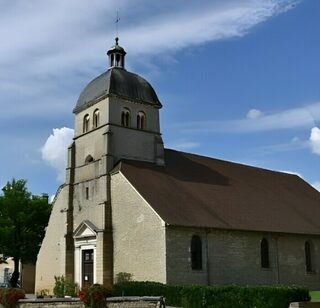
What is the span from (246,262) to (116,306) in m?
12.4

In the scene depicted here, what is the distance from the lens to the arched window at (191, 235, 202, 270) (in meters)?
31.7

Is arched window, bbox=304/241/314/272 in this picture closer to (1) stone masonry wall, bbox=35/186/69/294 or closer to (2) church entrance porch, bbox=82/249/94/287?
(2) church entrance porch, bbox=82/249/94/287

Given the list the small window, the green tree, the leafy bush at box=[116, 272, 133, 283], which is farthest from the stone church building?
the green tree

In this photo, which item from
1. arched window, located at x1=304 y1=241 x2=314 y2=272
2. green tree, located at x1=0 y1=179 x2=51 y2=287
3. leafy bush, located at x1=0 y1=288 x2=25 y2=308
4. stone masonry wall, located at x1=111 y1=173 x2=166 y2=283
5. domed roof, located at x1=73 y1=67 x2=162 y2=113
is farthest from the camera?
green tree, located at x1=0 y1=179 x2=51 y2=287

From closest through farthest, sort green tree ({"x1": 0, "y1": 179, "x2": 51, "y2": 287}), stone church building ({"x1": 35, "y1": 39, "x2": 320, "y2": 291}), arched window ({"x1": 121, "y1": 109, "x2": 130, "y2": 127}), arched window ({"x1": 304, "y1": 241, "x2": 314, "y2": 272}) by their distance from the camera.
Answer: stone church building ({"x1": 35, "y1": 39, "x2": 320, "y2": 291}) < arched window ({"x1": 121, "y1": 109, "x2": 130, "y2": 127}) < arched window ({"x1": 304, "y1": 241, "x2": 314, "y2": 272}) < green tree ({"x1": 0, "y1": 179, "x2": 51, "y2": 287})

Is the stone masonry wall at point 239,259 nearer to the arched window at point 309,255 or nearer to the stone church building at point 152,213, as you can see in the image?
the stone church building at point 152,213

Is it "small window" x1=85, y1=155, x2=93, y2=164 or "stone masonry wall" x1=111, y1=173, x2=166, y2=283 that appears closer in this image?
"stone masonry wall" x1=111, y1=173, x2=166, y2=283

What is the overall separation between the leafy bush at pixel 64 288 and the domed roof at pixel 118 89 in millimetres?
11997

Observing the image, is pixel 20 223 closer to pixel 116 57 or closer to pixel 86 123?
pixel 86 123

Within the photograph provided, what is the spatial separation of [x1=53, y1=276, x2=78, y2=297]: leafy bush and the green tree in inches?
299

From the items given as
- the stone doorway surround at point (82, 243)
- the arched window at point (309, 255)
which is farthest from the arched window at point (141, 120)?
the arched window at point (309, 255)

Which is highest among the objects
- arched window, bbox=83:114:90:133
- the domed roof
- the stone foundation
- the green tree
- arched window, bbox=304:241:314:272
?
the domed roof

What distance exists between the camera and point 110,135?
35875mm

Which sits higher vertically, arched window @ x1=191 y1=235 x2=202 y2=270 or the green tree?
the green tree
